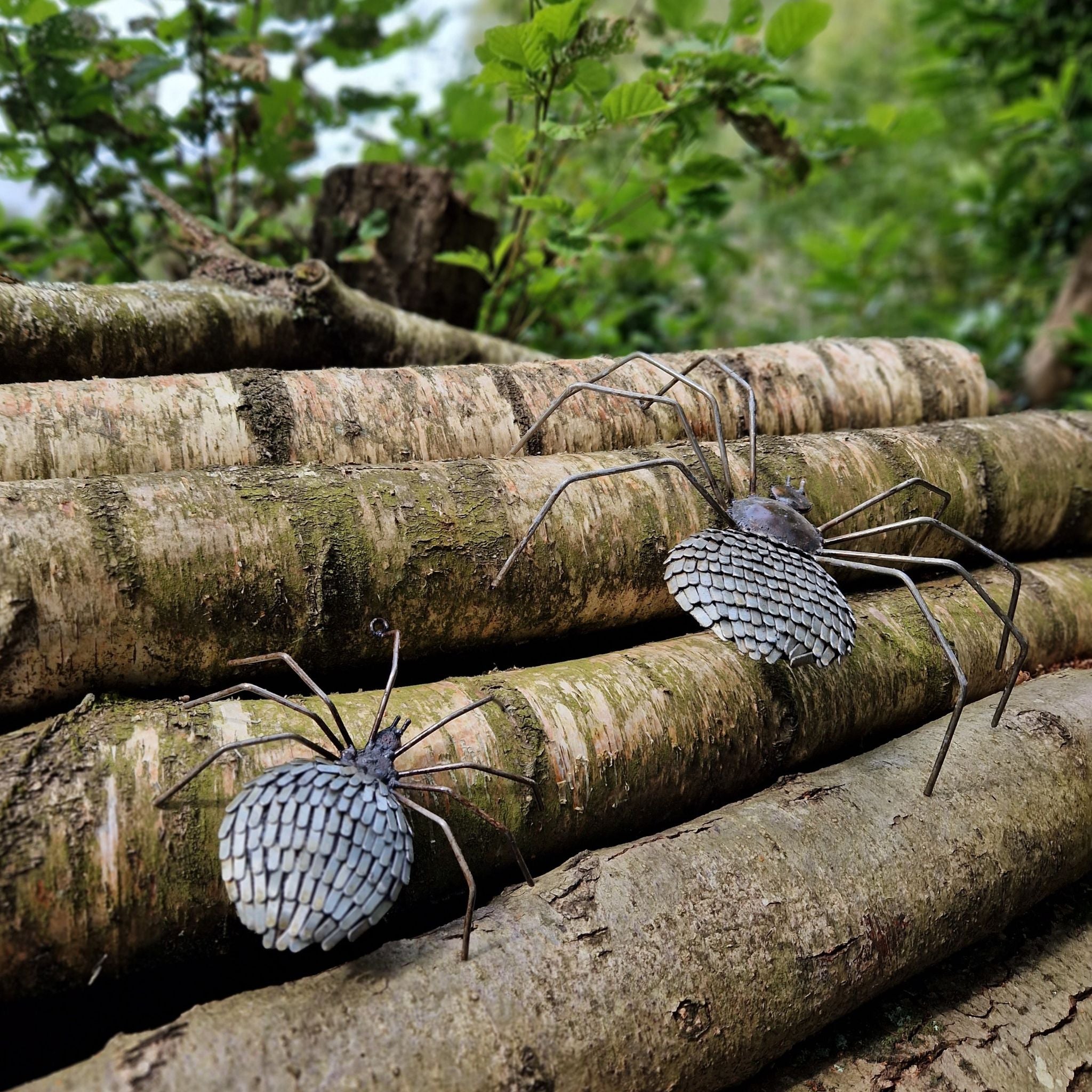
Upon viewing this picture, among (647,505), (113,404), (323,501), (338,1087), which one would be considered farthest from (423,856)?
(113,404)

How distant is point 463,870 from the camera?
929 millimetres

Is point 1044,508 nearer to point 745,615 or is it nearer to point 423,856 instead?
point 745,615

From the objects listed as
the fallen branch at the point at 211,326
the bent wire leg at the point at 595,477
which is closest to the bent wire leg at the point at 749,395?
the bent wire leg at the point at 595,477

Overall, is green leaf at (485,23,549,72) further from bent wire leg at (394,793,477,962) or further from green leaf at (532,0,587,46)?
bent wire leg at (394,793,477,962)

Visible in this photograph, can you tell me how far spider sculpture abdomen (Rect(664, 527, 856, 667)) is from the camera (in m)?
1.02

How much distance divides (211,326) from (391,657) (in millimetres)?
779

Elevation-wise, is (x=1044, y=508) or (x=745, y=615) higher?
(x=745, y=615)

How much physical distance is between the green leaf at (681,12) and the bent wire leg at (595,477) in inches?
56.7

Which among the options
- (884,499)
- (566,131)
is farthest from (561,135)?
(884,499)

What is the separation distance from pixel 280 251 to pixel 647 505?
1.57 m

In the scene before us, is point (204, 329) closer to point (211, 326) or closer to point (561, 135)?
point (211, 326)

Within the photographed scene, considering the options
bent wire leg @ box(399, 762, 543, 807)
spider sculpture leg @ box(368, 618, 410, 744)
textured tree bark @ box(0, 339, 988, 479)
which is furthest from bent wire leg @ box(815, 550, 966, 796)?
spider sculpture leg @ box(368, 618, 410, 744)

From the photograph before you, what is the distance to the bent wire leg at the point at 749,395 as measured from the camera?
144 cm

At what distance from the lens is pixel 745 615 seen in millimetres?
1025
